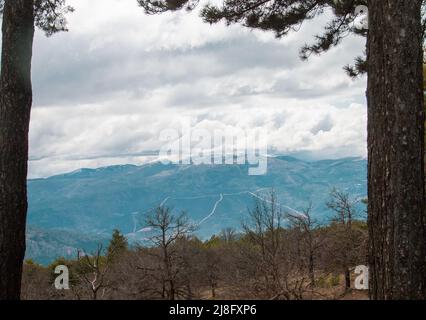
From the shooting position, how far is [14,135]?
5320 mm

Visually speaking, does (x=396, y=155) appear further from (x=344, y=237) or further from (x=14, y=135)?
(x=344, y=237)

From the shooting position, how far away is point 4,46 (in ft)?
18.0

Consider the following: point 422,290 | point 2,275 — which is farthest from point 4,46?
point 422,290

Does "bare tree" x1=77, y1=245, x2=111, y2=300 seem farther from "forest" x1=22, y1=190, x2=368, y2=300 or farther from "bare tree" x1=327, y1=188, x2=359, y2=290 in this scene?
"bare tree" x1=327, y1=188, x2=359, y2=290

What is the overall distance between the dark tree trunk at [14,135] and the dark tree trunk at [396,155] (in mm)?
3503

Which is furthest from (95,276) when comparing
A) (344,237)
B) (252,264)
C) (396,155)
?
(396,155)

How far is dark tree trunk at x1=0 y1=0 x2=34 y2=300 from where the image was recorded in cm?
519

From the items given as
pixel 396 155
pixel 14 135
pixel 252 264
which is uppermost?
pixel 14 135

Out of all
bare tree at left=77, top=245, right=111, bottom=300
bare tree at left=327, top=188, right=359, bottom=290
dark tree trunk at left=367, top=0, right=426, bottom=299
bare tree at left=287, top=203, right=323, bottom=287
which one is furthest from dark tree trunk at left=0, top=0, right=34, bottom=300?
bare tree at left=327, top=188, right=359, bottom=290

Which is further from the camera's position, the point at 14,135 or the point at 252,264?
the point at 252,264

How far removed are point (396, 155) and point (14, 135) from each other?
378 centimetres

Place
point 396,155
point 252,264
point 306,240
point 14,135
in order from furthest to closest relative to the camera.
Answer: point 306,240, point 252,264, point 14,135, point 396,155
